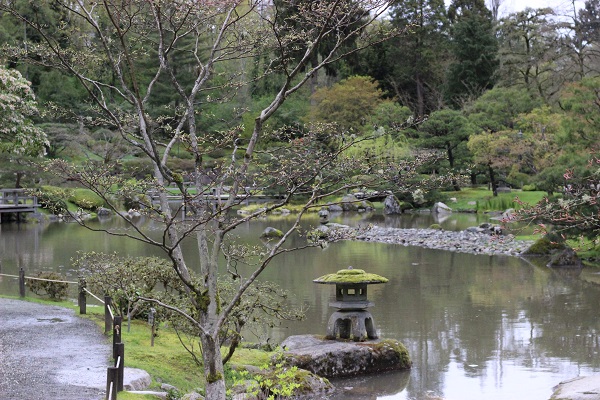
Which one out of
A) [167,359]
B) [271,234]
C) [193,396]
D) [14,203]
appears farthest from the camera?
[14,203]

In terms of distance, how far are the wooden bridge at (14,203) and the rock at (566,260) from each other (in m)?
23.2

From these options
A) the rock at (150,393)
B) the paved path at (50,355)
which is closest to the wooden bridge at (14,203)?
the paved path at (50,355)

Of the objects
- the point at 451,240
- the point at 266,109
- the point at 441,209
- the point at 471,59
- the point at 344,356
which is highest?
the point at 471,59

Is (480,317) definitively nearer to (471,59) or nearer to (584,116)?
(584,116)

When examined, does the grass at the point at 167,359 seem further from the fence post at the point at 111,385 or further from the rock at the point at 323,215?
the rock at the point at 323,215

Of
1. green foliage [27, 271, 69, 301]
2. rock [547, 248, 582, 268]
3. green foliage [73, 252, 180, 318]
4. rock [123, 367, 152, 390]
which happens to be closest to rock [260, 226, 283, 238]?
rock [547, 248, 582, 268]

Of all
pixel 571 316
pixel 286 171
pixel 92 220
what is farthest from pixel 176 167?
pixel 286 171

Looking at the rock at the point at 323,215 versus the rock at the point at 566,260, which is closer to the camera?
the rock at the point at 566,260

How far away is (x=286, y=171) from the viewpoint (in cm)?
639

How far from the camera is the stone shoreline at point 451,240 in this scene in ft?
80.6

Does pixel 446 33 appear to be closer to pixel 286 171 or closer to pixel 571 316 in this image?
pixel 571 316

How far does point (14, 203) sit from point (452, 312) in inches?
1012

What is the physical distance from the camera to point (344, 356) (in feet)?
34.1

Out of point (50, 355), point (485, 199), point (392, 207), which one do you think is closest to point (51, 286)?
point (50, 355)
